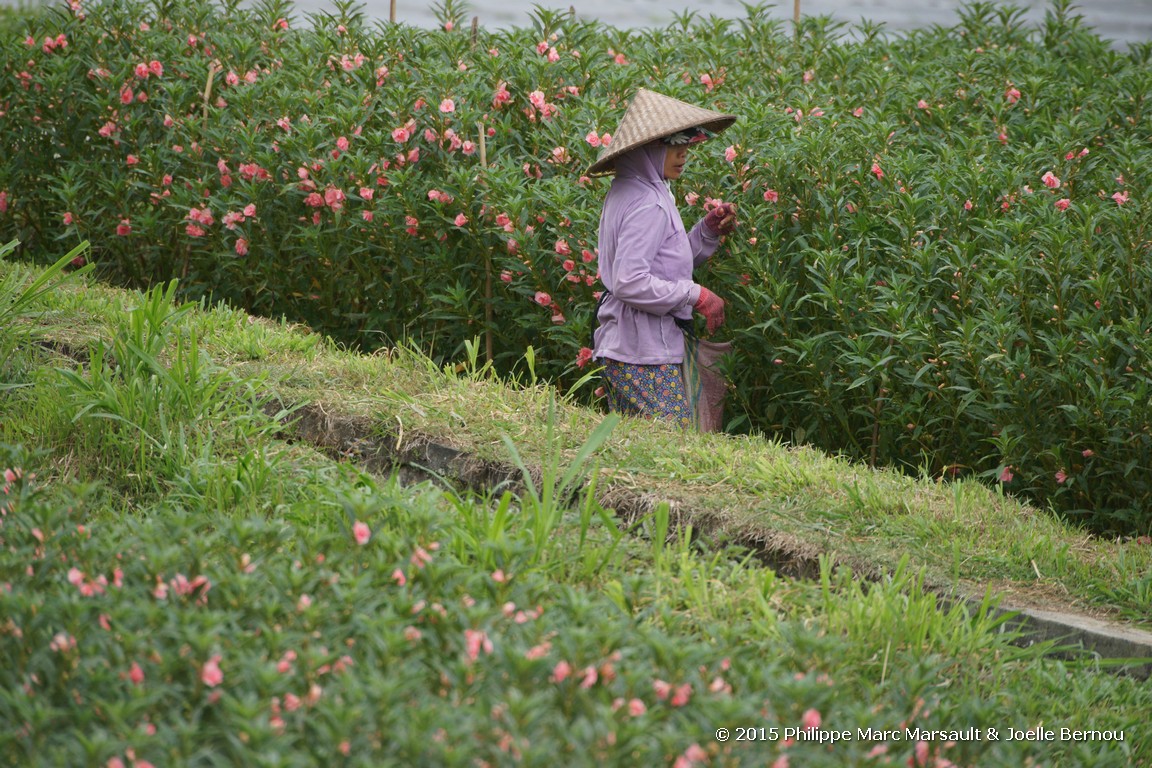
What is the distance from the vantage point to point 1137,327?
13.7 feet

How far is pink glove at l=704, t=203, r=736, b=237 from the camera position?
4781 millimetres

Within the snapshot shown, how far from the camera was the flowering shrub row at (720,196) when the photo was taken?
14.9 ft

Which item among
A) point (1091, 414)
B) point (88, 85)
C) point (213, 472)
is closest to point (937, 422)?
point (1091, 414)

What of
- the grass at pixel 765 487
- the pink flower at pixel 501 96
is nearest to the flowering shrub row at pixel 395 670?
the grass at pixel 765 487

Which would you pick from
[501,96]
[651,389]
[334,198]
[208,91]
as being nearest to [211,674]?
[651,389]

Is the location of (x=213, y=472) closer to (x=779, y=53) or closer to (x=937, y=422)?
(x=937, y=422)

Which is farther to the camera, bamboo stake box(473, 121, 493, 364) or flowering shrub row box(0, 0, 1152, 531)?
bamboo stake box(473, 121, 493, 364)

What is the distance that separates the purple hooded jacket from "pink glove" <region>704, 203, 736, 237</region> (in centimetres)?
12

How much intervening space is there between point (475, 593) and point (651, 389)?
7.27 feet

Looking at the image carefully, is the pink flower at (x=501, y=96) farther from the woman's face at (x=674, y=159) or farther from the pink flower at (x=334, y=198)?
the woman's face at (x=674, y=159)

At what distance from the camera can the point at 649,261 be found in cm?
457

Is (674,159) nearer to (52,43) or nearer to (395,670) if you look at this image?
(395,670)

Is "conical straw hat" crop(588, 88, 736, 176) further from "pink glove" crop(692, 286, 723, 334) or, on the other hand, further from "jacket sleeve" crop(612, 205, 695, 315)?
"pink glove" crop(692, 286, 723, 334)

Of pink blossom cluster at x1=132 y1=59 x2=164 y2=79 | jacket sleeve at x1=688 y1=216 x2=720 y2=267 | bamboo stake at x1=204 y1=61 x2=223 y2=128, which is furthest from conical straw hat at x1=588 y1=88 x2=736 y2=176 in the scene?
pink blossom cluster at x1=132 y1=59 x2=164 y2=79
